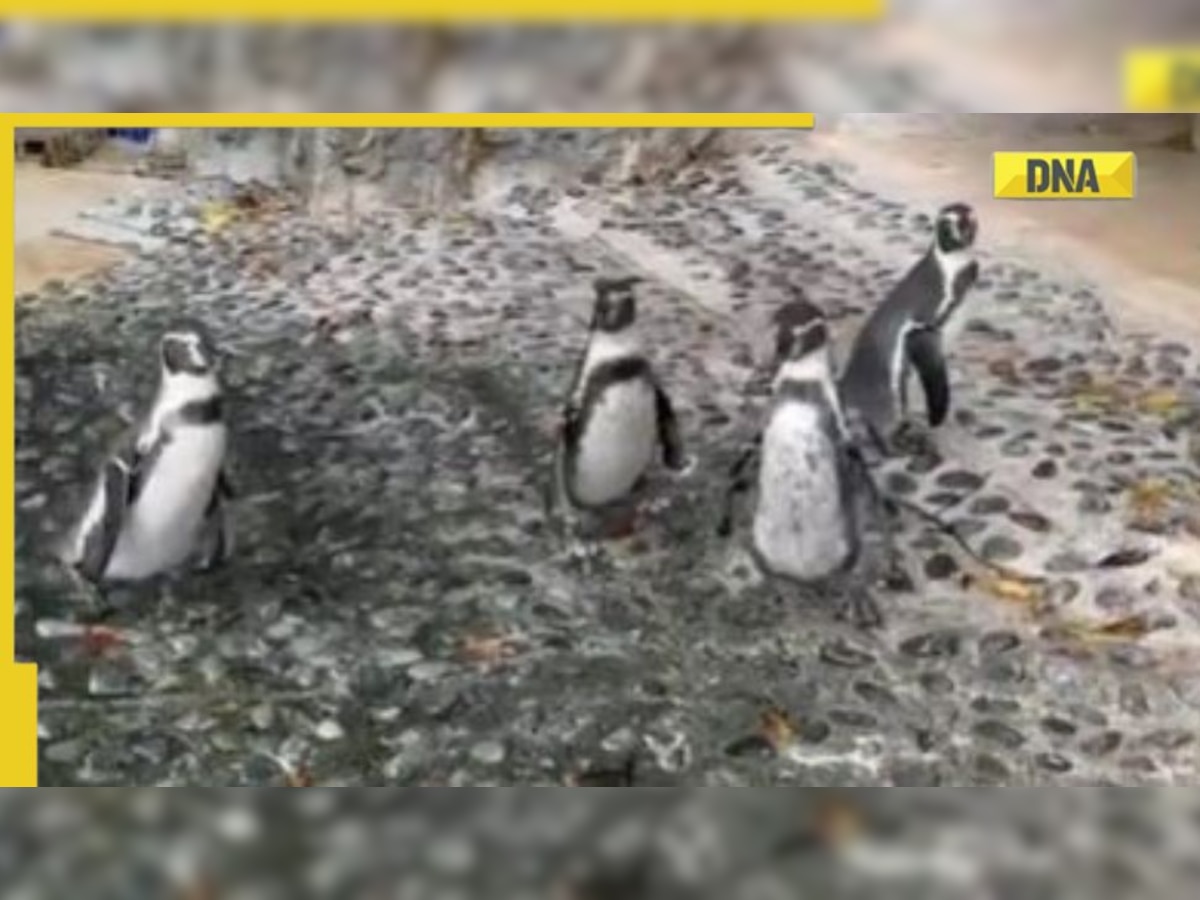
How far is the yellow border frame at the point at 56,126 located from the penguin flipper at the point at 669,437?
0.56 ft

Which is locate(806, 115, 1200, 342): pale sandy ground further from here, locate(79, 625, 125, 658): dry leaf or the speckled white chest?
locate(79, 625, 125, 658): dry leaf

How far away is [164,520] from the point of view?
1360 mm

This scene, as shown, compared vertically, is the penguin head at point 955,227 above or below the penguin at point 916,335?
above

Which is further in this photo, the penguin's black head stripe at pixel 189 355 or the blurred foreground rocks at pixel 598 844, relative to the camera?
the penguin's black head stripe at pixel 189 355

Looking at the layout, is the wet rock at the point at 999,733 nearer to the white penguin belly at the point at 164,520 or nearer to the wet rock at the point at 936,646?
the wet rock at the point at 936,646

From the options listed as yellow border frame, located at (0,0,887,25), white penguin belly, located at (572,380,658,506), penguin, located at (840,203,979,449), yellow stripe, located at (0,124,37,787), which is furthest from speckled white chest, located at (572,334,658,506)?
yellow stripe, located at (0,124,37,787)

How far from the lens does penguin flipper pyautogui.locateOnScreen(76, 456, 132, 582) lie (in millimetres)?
1361

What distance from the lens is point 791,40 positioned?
4.31ft

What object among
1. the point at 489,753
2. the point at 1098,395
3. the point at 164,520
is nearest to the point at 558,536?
the point at 489,753

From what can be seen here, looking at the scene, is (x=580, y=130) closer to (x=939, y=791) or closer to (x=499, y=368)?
(x=499, y=368)

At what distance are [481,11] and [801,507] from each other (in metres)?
0.35

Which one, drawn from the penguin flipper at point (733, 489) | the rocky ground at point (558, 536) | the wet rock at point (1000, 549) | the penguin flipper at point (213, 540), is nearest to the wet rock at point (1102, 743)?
the rocky ground at point (558, 536)

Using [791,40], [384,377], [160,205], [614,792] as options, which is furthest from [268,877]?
[791,40]

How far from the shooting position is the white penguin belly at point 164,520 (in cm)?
136
